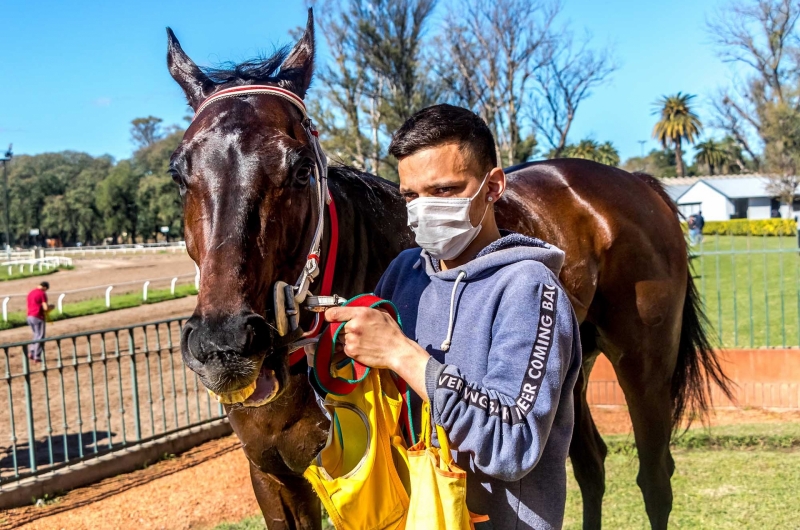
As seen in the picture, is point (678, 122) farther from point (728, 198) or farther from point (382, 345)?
point (382, 345)

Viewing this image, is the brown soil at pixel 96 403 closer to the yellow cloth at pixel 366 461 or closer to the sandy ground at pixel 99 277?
the yellow cloth at pixel 366 461

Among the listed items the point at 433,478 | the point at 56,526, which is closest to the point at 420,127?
the point at 433,478

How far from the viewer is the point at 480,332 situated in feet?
4.99

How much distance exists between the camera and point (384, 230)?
2.84m

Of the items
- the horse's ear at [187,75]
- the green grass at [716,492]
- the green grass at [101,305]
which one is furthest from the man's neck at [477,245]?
the green grass at [101,305]

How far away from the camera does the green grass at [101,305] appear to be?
15.3 meters

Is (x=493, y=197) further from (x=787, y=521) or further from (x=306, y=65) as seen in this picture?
(x=787, y=521)

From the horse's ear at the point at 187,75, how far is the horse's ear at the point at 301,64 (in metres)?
0.27

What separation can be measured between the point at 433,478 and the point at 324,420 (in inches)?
38.2

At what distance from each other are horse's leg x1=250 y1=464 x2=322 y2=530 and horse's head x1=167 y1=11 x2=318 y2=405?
2.75 feet

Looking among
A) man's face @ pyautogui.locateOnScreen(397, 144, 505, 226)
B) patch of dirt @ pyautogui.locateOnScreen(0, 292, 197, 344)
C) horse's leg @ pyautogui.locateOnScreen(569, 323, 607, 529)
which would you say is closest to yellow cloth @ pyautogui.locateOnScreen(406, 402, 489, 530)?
man's face @ pyautogui.locateOnScreen(397, 144, 505, 226)

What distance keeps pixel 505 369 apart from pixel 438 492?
302 millimetres

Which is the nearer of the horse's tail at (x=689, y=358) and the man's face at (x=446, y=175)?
the man's face at (x=446, y=175)

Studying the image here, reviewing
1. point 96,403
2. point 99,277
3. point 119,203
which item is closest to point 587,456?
point 96,403
